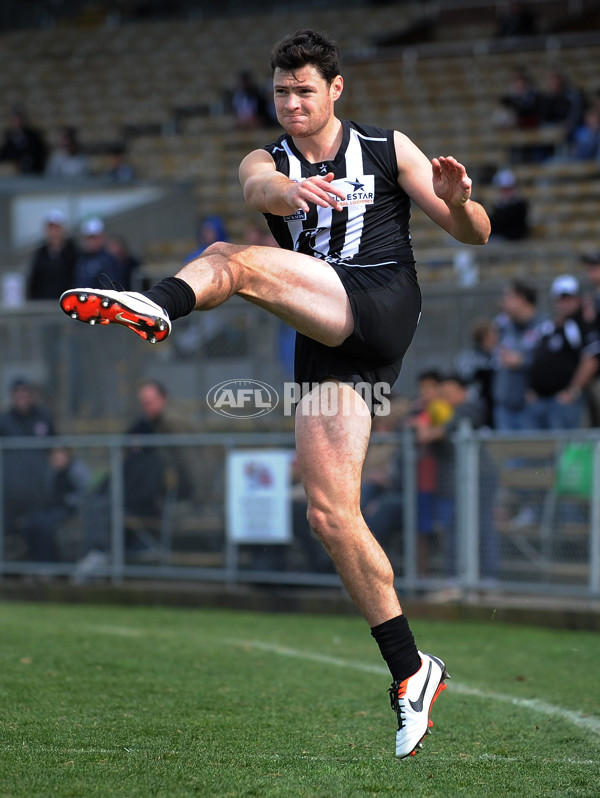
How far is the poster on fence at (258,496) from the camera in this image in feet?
36.4

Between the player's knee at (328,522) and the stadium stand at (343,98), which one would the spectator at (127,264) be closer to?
the stadium stand at (343,98)

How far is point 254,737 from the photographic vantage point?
5.12 m

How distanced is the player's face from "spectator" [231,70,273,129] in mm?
15121

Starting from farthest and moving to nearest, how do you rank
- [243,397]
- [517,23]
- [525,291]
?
[517,23] → [525,291] → [243,397]

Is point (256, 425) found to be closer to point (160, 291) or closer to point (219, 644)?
point (219, 644)

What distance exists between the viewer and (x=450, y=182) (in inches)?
189

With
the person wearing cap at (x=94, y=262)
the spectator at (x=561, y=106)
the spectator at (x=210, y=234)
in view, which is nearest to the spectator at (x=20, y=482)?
the person wearing cap at (x=94, y=262)

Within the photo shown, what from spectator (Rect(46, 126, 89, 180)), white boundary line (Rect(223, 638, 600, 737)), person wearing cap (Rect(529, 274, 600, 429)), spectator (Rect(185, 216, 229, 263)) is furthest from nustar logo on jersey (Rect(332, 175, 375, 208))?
spectator (Rect(46, 126, 89, 180))

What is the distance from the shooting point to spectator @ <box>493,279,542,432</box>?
1122 centimetres

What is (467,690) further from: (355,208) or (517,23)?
(517,23)

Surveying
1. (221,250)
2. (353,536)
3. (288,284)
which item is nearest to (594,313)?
(353,536)

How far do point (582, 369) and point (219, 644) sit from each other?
13.8 feet

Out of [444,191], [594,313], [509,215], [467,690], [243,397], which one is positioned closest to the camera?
[444,191]

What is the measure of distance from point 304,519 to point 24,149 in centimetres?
1254
